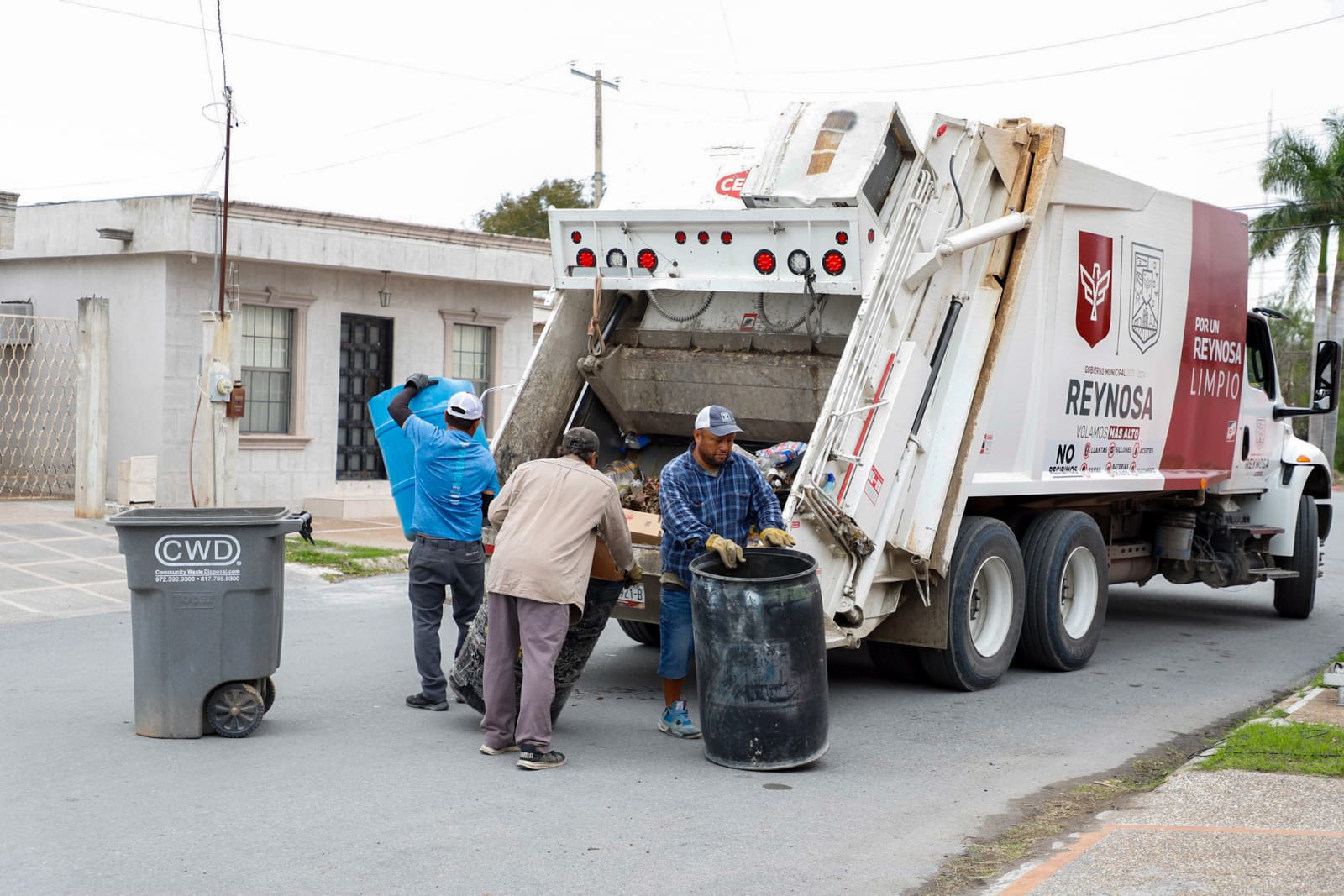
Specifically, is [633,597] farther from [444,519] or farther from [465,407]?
[465,407]

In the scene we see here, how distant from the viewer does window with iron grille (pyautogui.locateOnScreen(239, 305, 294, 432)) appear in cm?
1606

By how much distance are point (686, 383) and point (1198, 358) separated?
3.91 meters

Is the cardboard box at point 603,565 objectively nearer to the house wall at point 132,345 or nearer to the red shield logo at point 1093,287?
the red shield logo at point 1093,287

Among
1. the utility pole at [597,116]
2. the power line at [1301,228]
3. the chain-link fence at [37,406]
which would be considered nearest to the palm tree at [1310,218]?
the power line at [1301,228]

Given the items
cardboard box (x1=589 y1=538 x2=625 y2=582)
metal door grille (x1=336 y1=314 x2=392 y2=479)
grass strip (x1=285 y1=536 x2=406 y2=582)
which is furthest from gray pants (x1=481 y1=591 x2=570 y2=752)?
metal door grille (x1=336 y1=314 x2=392 y2=479)

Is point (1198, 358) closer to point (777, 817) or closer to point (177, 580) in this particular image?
point (777, 817)

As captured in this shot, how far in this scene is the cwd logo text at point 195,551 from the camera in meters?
6.38

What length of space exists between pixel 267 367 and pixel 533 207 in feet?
92.6

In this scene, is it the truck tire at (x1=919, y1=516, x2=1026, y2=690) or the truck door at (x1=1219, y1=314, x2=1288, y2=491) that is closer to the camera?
the truck tire at (x1=919, y1=516, x2=1026, y2=690)

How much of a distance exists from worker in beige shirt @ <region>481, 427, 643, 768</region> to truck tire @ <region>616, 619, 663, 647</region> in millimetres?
2939

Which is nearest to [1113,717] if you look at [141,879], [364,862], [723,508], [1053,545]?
[1053,545]

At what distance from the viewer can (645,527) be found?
7.46m

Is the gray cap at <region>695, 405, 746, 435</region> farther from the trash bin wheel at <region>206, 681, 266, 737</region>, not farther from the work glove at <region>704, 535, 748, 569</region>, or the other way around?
the trash bin wheel at <region>206, 681, 266, 737</region>

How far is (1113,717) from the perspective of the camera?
770 centimetres
